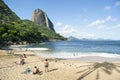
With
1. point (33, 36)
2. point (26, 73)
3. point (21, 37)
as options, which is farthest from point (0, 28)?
point (26, 73)

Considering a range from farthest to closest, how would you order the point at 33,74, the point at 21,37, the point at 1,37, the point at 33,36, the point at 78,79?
1. the point at 33,36
2. the point at 21,37
3. the point at 1,37
4. the point at 33,74
5. the point at 78,79

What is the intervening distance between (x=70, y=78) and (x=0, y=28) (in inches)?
3302

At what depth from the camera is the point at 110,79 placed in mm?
20219

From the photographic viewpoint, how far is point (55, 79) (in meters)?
19.1

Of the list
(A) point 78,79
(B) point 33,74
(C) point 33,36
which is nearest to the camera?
(A) point 78,79

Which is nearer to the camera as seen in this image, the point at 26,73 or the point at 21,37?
the point at 26,73

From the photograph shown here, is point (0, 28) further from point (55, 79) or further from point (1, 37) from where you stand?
point (55, 79)

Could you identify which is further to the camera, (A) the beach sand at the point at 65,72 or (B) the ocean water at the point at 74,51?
(B) the ocean water at the point at 74,51

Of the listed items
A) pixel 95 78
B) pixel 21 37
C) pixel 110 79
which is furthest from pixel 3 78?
pixel 21 37

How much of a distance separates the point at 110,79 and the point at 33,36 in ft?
433

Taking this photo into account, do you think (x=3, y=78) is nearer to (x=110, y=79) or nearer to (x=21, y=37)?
(x=110, y=79)

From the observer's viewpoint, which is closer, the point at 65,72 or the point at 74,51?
the point at 65,72

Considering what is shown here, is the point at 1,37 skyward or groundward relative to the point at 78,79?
skyward

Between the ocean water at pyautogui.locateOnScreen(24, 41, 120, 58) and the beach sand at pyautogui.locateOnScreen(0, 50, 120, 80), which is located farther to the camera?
the ocean water at pyautogui.locateOnScreen(24, 41, 120, 58)
